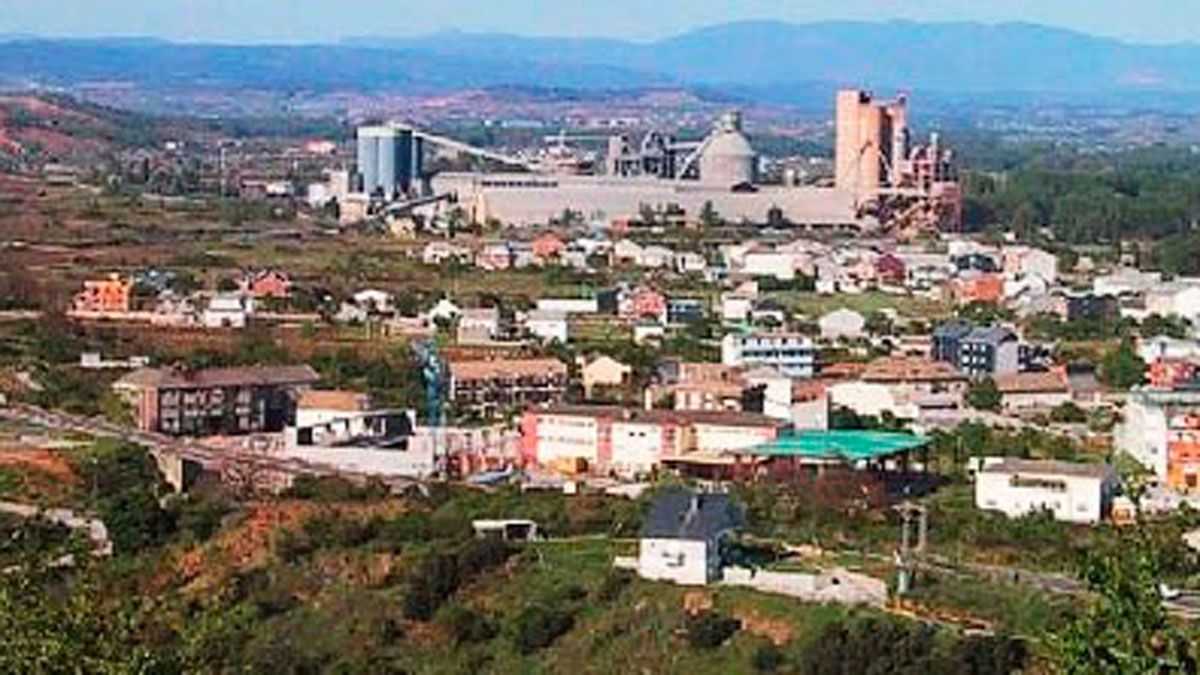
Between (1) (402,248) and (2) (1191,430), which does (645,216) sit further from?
(2) (1191,430)

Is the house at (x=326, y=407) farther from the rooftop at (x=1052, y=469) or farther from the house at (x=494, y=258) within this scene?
the house at (x=494, y=258)

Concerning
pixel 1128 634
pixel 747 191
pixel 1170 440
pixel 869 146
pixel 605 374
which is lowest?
pixel 605 374

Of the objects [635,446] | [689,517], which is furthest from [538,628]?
[635,446]

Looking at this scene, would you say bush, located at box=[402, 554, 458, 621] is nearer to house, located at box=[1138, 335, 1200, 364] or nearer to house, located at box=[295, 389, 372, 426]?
house, located at box=[295, 389, 372, 426]

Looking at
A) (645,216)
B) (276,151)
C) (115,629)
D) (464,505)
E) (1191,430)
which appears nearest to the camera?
(115,629)

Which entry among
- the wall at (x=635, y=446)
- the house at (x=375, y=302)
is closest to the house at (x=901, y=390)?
the wall at (x=635, y=446)

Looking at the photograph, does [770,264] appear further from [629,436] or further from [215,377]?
[629,436]

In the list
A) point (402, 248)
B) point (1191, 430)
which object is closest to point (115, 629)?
point (1191, 430)
